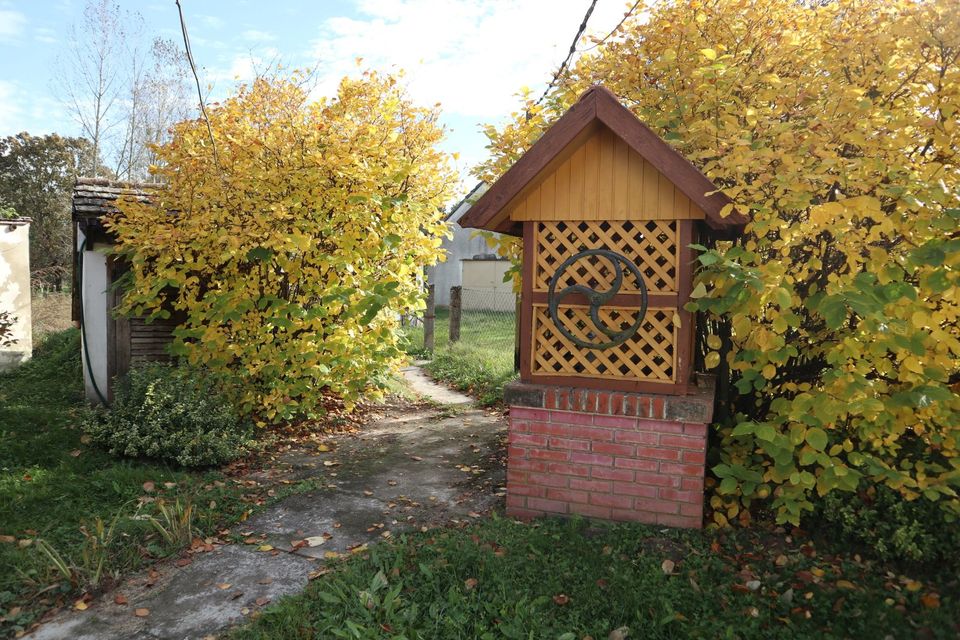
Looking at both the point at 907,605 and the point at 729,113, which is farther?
the point at 729,113

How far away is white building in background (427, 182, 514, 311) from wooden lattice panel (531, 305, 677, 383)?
16.6 m

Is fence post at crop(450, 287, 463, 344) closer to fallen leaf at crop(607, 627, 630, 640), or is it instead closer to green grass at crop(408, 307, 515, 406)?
green grass at crop(408, 307, 515, 406)

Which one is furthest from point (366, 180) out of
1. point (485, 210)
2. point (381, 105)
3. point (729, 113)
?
point (729, 113)

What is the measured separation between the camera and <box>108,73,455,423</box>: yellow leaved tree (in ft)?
19.1

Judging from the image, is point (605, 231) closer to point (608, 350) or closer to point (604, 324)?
point (604, 324)

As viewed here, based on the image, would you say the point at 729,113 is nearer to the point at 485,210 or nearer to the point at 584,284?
the point at 584,284

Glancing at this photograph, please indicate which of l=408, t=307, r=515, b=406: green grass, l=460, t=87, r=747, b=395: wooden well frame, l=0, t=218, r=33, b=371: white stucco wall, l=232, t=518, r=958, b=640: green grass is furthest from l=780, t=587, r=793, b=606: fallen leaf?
l=0, t=218, r=33, b=371: white stucco wall

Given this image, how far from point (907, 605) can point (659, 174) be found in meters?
2.63

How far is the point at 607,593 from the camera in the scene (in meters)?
3.24

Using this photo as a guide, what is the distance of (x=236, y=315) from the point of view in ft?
19.9

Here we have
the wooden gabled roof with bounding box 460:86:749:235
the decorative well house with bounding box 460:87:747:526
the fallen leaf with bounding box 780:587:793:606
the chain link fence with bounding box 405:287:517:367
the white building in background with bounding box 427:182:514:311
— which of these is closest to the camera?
the fallen leaf with bounding box 780:587:793:606

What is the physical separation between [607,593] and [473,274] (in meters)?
22.7

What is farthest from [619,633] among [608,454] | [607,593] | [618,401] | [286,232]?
[286,232]

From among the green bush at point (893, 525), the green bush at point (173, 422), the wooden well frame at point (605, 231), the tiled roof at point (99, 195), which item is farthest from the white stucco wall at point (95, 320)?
the green bush at point (893, 525)
